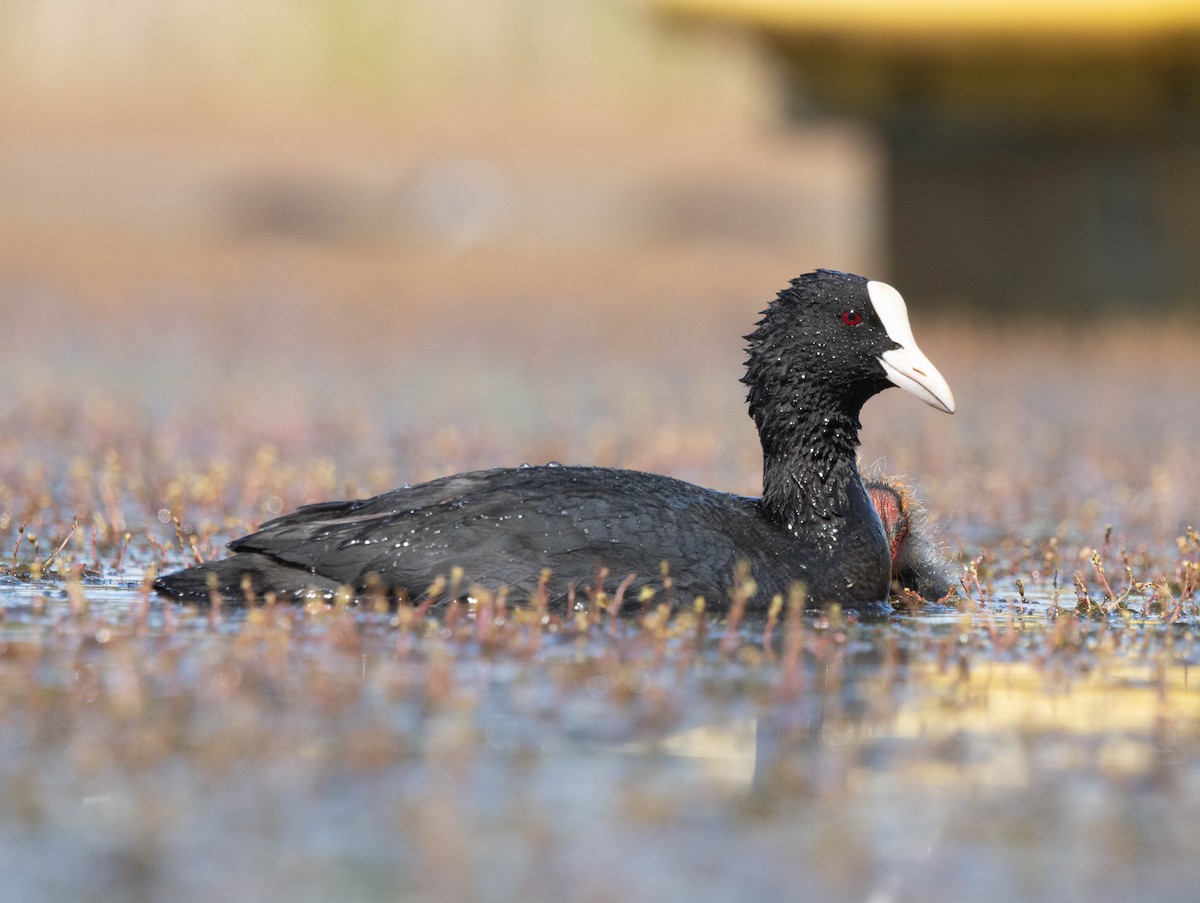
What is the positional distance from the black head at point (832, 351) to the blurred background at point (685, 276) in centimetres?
278

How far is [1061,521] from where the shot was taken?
9953 mm

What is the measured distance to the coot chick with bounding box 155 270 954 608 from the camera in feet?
21.9

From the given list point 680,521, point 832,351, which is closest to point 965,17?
point 832,351

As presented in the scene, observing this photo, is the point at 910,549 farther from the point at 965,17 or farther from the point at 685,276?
the point at 685,276

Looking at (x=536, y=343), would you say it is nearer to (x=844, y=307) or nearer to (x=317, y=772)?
(x=844, y=307)

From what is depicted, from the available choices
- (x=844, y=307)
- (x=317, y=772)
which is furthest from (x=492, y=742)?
(x=844, y=307)

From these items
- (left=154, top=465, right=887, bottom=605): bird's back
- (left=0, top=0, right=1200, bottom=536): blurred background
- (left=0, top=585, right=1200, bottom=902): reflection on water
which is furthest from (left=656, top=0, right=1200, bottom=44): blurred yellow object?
(left=0, top=585, right=1200, bottom=902): reflection on water

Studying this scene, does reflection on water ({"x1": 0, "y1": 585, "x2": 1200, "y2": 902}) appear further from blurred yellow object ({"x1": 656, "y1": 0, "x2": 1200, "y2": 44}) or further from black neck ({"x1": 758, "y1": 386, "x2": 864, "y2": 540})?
blurred yellow object ({"x1": 656, "y1": 0, "x2": 1200, "y2": 44})

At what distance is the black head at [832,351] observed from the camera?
731 cm

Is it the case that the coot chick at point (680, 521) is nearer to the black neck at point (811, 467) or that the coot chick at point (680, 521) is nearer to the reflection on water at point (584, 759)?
the black neck at point (811, 467)

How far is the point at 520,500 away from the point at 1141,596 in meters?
2.41

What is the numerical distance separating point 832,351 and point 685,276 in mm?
20169

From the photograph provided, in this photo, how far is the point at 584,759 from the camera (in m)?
4.84

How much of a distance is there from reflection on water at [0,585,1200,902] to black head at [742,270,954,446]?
3.47ft
